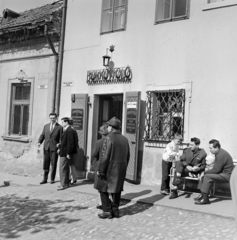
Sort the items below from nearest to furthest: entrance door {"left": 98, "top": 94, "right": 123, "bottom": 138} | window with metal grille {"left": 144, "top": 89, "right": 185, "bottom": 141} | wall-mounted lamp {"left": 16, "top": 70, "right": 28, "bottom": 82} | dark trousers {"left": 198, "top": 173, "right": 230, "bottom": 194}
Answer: dark trousers {"left": 198, "top": 173, "right": 230, "bottom": 194}
window with metal grille {"left": 144, "top": 89, "right": 185, "bottom": 141}
entrance door {"left": 98, "top": 94, "right": 123, "bottom": 138}
wall-mounted lamp {"left": 16, "top": 70, "right": 28, "bottom": 82}

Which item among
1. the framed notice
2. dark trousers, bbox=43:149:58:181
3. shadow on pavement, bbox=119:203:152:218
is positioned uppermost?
the framed notice

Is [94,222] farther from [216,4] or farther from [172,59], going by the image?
[216,4]

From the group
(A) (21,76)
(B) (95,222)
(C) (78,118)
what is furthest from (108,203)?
(A) (21,76)

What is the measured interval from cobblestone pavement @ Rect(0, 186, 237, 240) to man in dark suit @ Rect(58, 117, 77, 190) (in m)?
1.01

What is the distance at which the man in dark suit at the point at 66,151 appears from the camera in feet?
27.7

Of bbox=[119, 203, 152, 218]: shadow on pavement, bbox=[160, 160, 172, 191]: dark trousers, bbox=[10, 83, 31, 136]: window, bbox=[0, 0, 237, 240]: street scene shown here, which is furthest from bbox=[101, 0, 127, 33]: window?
bbox=[119, 203, 152, 218]: shadow on pavement

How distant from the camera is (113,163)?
5902 millimetres

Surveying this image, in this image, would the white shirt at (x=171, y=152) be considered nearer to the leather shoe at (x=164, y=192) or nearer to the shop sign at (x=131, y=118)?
the leather shoe at (x=164, y=192)

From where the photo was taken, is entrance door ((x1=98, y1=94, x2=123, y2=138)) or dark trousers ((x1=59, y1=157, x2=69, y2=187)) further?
entrance door ((x1=98, y1=94, x2=123, y2=138))

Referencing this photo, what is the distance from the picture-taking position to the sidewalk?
6184mm

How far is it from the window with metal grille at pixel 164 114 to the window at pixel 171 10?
1.77 m

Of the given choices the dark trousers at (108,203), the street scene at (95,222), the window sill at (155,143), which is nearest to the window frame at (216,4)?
the window sill at (155,143)

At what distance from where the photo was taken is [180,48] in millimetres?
8328

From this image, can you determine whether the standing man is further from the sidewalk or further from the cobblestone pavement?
the sidewalk
